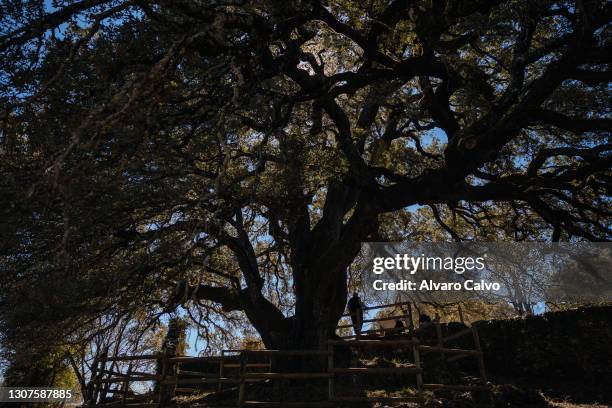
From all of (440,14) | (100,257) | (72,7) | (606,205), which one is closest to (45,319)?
(100,257)

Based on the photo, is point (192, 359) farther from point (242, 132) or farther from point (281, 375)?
point (242, 132)

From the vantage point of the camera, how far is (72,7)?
4.88 m

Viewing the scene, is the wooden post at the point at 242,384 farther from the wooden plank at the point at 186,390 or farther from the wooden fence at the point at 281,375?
the wooden plank at the point at 186,390

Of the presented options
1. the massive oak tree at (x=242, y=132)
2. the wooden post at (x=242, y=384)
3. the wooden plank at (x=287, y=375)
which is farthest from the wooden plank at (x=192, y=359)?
the massive oak tree at (x=242, y=132)

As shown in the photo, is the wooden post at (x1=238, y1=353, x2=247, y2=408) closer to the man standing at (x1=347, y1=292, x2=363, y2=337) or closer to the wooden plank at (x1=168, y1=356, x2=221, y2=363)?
the wooden plank at (x1=168, y1=356, x2=221, y2=363)

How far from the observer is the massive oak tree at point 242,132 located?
217 inches

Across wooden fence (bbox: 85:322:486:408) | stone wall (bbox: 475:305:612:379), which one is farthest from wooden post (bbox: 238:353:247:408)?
stone wall (bbox: 475:305:612:379)

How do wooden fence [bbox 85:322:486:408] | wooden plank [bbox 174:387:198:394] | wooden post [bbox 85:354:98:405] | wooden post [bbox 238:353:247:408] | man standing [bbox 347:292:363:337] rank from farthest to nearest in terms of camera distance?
man standing [bbox 347:292:363:337], wooden plank [bbox 174:387:198:394], wooden post [bbox 85:354:98:405], wooden post [bbox 238:353:247:408], wooden fence [bbox 85:322:486:408]

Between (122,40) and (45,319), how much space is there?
223 inches

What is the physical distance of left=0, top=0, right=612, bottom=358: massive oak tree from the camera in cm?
550

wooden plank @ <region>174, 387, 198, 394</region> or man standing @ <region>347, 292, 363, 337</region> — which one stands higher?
man standing @ <region>347, 292, 363, 337</region>

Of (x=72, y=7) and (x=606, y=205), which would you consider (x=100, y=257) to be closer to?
(x=72, y=7)

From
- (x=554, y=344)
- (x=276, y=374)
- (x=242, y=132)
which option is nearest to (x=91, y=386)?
(x=276, y=374)

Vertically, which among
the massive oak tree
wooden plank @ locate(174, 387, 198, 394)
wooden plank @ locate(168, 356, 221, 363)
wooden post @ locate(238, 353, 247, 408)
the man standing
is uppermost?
the massive oak tree
